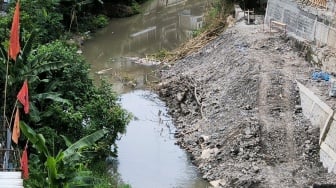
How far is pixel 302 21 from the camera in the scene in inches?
941

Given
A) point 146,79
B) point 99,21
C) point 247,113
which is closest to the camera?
point 247,113

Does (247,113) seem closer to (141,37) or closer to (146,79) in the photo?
(146,79)

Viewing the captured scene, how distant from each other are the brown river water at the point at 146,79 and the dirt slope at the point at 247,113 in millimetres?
595

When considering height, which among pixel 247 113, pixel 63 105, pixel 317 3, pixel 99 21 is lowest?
pixel 247 113

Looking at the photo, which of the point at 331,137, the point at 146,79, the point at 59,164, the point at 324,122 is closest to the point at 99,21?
the point at 146,79

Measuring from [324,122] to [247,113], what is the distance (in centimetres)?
290

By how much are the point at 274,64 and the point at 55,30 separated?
10291 millimetres

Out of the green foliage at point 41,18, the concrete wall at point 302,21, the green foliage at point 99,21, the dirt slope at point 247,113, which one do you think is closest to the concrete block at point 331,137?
the dirt slope at point 247,113

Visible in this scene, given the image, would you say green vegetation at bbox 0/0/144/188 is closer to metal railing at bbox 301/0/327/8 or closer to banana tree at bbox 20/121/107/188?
banana tree at bbox 20/121/107/188

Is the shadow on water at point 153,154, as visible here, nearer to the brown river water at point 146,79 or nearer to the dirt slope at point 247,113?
the brown river water at point 146,79

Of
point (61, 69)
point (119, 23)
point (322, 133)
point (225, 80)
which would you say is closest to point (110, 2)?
point (119, 23)

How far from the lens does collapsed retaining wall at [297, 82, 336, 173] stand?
16422 mm

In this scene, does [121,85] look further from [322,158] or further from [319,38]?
[322,158]

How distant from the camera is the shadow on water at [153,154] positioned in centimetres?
1769
